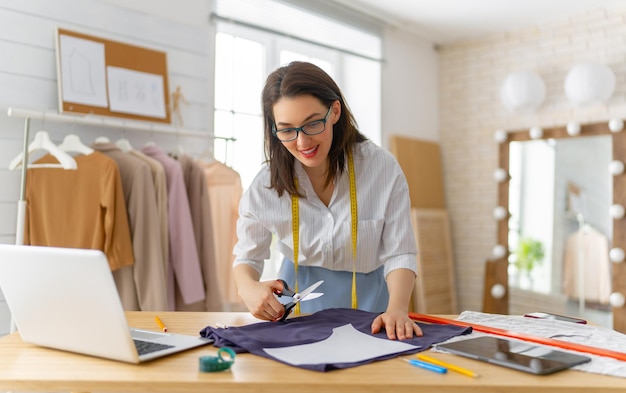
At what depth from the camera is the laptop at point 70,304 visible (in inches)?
43.2

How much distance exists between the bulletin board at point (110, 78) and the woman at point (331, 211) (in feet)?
4.55

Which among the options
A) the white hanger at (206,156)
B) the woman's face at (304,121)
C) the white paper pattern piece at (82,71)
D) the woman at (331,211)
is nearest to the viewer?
the woman's face at (304,121)

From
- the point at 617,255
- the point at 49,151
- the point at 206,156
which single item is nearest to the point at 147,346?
the point at 49,151

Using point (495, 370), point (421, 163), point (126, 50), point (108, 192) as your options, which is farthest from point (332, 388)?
point (421, 163)

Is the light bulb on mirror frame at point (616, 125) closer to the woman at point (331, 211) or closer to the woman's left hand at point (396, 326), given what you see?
the woman at point (331, 211)

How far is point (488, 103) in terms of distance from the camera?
498cm

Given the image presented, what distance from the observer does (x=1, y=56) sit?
265 centimetres

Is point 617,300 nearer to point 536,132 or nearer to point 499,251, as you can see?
point 499,251

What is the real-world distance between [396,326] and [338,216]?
0.53 metres

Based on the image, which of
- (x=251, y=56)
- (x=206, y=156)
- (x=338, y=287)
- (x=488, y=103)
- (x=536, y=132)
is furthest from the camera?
(x=488, y=103)

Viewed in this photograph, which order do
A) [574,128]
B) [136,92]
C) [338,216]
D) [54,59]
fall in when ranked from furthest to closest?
[574,128]
[136,92]
[54,59]
[338,216]

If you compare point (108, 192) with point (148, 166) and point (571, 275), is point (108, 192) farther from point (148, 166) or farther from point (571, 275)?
point (571, 275)

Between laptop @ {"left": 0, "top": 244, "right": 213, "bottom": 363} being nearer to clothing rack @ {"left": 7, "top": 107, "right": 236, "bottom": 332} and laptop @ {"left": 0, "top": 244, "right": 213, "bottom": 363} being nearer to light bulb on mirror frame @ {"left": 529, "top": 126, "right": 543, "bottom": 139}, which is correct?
clothing rack @ {"left": 7, "top": 107, "right": 236, "bottom": 332}

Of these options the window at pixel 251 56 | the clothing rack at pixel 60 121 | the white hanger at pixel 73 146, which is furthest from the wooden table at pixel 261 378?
the window at pixel 251 56
